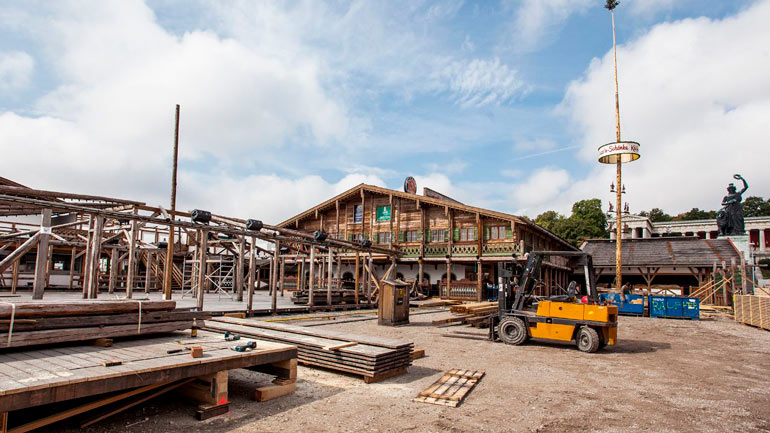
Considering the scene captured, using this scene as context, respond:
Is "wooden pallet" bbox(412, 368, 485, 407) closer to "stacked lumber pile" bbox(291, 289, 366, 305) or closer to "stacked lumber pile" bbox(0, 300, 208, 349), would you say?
"stacked lumber pile" bbox(0, 300, 208, 349)

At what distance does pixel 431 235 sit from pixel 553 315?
20506 millimetres

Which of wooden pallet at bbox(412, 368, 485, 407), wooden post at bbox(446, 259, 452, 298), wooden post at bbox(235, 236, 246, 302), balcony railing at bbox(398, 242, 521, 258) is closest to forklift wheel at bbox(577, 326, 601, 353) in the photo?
wooden pallet at bbox(412, 368, 485, 407)

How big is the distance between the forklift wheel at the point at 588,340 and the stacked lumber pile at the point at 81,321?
9501mm

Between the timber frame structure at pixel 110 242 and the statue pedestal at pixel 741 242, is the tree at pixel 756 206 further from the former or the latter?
the timber frame structure at pixel 110 242

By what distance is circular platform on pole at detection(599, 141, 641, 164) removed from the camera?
29.0 meters

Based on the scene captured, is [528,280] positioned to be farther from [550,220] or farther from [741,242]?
[550,220]

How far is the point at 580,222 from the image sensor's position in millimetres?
63500

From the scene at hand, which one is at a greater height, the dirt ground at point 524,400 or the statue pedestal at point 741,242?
the statue pedestal at point 741,242

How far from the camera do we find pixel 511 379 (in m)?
8.23

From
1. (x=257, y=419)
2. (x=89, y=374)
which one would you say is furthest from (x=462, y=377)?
(x=89, y=374)

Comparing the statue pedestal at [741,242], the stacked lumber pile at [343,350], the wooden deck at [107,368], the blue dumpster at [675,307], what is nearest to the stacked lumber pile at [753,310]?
the blue dumpster at [675,307]

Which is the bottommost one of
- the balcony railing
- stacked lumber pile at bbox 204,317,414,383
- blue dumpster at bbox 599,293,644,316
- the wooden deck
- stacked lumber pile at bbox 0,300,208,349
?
blue dumpster at bbox 599,293,644,316

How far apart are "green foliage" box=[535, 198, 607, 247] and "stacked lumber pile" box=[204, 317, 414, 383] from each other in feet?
187

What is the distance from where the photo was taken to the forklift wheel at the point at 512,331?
12.5m
